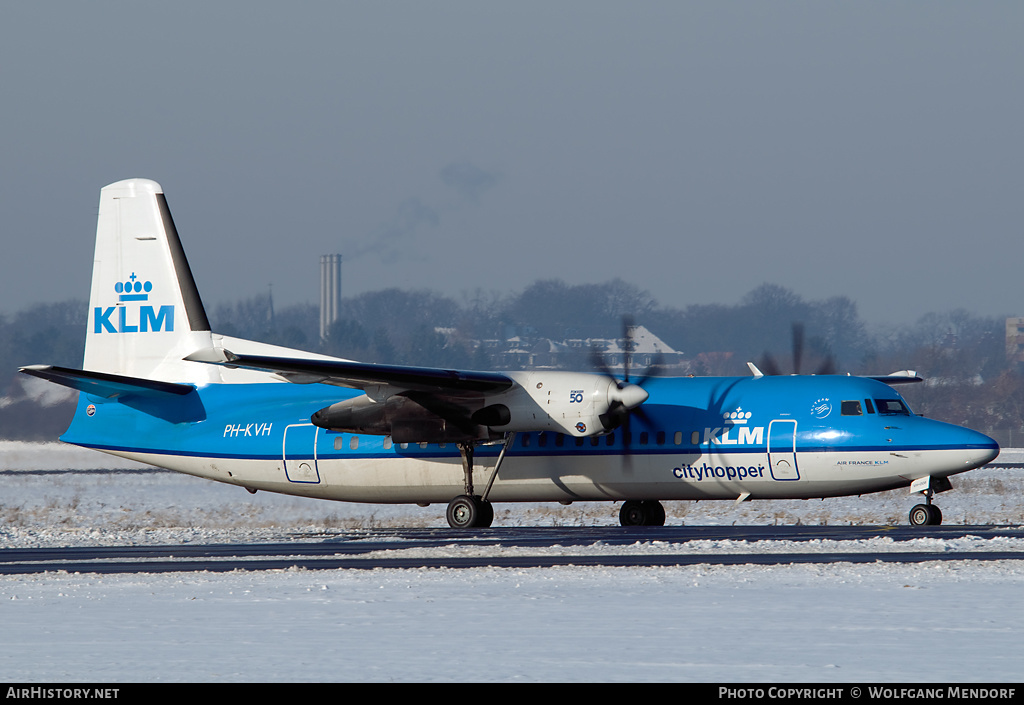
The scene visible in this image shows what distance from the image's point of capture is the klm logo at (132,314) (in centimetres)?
2862

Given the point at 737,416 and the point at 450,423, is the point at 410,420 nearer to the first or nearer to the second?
the point at 450,423

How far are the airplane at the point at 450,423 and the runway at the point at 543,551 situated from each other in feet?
4.46

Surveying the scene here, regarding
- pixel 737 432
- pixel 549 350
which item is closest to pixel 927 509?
pixel 737 432

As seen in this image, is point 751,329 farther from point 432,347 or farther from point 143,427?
point 143,427

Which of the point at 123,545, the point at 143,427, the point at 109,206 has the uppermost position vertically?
the point at 109,206

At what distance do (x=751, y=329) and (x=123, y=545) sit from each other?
72.1 m

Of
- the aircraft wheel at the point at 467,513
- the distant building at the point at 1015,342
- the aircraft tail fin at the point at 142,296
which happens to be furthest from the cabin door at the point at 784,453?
the distant building at the point at 1015,342

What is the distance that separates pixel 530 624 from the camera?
38.0ft

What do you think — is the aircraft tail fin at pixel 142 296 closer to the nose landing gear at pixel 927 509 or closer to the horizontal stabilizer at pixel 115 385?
the horizontal stabilizer at pixel 115 385

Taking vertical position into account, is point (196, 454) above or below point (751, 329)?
below

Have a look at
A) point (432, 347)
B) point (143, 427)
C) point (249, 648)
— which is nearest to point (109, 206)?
point (143, 427)

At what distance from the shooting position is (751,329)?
297 feet

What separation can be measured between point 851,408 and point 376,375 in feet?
28.8
